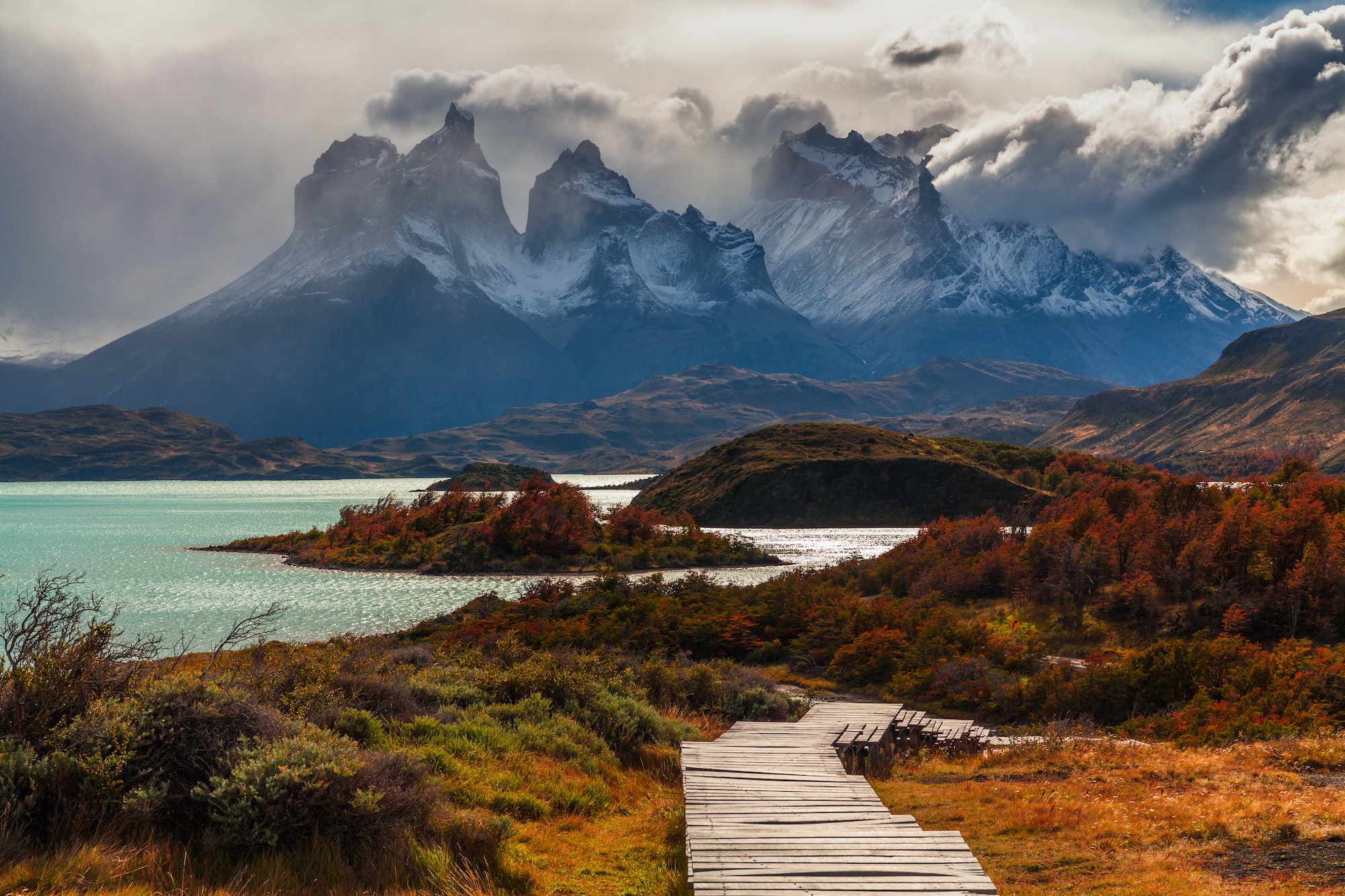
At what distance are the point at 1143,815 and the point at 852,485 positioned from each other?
360 feet

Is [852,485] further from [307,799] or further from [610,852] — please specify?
[307,799]

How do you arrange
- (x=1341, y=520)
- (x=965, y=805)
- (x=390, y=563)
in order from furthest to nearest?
1. (x=390, y=563)
2. (x=1341, y=520)
3. (x=965, y=805)

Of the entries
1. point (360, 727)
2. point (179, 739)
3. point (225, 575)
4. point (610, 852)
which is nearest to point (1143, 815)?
point (610, 852)

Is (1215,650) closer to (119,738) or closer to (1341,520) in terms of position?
(1341,520)

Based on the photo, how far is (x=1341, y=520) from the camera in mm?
28422

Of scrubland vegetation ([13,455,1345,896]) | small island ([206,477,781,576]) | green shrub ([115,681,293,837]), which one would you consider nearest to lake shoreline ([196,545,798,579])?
small island ([206,477,781,576])

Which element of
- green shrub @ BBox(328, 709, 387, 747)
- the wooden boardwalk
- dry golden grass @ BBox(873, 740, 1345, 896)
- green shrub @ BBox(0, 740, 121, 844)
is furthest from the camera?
green shrub @ BBox(328, 709, 387, 747)

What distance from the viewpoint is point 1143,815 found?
11820 mm

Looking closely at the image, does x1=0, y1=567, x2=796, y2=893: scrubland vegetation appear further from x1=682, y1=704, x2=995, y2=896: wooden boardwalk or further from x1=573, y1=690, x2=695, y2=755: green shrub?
x1=573, y1=690, x2=695, y2=755: green shrub

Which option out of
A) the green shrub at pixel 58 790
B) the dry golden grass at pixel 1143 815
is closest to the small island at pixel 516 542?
the dry golden grass at pixel 1143 815

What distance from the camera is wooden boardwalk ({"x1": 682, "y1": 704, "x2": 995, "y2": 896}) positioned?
8.04 m

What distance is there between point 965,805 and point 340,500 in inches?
7614

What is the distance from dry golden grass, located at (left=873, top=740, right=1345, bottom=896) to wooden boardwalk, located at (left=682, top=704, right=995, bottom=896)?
1.52 meters

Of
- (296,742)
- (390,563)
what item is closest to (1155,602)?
(296,742)
